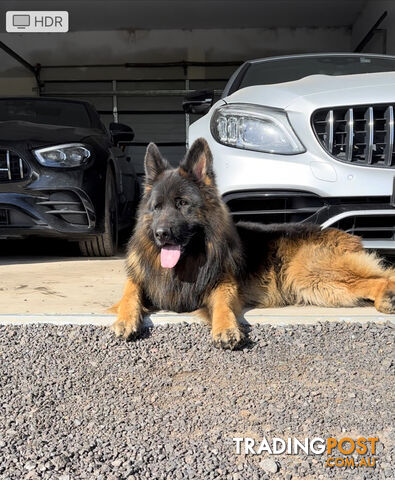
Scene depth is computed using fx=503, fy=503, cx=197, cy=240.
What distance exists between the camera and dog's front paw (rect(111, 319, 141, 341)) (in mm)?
2625

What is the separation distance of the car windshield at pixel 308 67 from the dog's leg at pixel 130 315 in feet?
8.23

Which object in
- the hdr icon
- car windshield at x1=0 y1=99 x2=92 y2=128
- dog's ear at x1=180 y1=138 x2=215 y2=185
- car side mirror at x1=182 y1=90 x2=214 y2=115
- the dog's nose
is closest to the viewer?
the dog's nose

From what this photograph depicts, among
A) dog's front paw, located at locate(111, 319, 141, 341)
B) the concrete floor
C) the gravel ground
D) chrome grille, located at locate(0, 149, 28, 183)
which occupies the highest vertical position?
chrome grille, located at locate(0, 149, 28, 183)

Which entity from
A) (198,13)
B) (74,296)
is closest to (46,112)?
(74,296)

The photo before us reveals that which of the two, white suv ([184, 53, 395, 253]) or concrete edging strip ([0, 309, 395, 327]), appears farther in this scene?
white suv ([184, 53, 395, 253])

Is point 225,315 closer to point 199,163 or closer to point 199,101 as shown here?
point 199,163

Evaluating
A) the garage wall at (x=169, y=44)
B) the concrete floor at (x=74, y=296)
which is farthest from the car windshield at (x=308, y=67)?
the garage wall at (x=169, y=44)

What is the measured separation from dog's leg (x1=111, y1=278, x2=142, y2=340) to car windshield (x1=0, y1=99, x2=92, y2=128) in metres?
3.44

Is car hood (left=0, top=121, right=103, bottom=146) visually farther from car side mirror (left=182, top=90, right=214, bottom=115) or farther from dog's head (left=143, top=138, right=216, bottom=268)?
dog's head (left=143, top=138, right=216, bottom=268)

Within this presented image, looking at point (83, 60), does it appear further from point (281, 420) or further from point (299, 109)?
point (281, 420)

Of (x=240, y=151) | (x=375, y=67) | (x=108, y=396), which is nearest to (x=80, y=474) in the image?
(x=108, y=396)

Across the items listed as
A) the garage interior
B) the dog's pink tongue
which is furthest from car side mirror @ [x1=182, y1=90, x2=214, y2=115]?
the garage interior

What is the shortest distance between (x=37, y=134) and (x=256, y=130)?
217cm

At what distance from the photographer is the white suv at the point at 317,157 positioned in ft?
11.3
